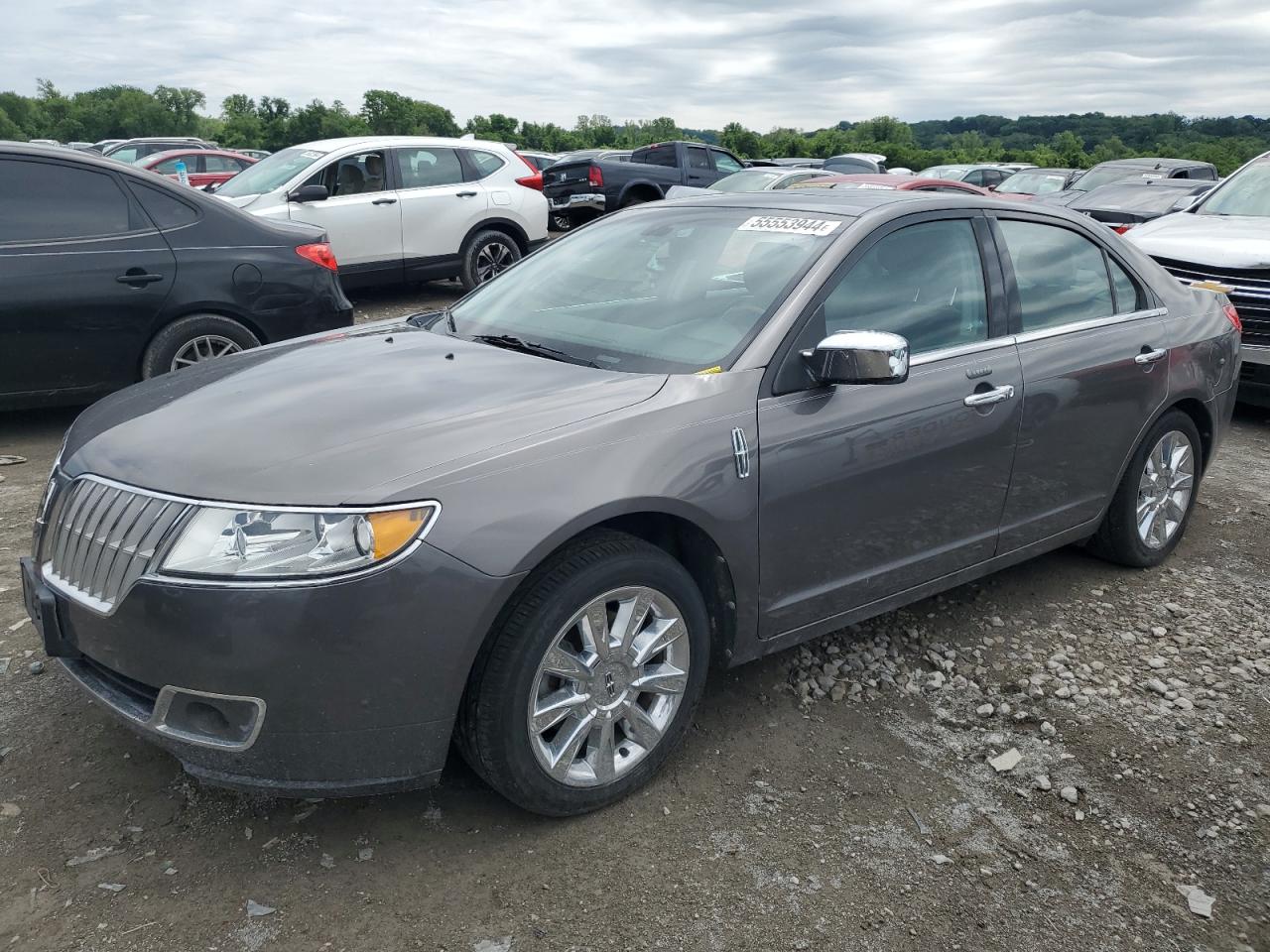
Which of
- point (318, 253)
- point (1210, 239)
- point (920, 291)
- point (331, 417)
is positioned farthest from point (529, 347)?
point (1210, 239)

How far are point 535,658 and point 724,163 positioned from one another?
1720 cm

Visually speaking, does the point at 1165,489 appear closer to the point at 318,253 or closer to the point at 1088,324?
the point at 1088,324

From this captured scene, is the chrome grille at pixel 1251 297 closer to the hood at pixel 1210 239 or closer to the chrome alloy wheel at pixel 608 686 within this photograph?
the hood at pixel 1210 239

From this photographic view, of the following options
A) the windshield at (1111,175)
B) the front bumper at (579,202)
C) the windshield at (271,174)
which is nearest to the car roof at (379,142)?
the windshield at (271,174)

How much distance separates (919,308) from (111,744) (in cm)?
287

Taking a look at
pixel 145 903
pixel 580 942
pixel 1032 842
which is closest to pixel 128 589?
pixel 145 903

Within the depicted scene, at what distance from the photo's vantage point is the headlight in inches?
92.1

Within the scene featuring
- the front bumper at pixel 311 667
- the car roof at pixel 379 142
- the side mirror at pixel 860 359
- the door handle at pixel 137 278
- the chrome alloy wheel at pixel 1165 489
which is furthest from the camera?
the car roof at pixel 379 142

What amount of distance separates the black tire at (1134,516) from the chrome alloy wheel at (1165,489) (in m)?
0.02

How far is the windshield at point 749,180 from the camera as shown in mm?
12172

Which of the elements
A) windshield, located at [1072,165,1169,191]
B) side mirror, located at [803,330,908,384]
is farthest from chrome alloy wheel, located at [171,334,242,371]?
windshield, located at [1072,165,1169,191]

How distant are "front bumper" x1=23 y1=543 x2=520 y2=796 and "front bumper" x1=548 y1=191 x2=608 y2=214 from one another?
1455cm

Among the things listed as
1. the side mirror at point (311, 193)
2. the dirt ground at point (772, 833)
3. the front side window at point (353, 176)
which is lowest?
the dirt ground at point (772, 833)

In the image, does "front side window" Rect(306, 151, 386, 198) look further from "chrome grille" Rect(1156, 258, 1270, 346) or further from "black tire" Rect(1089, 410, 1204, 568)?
"black tire" Rect(1089, 410, 1204, 568)
